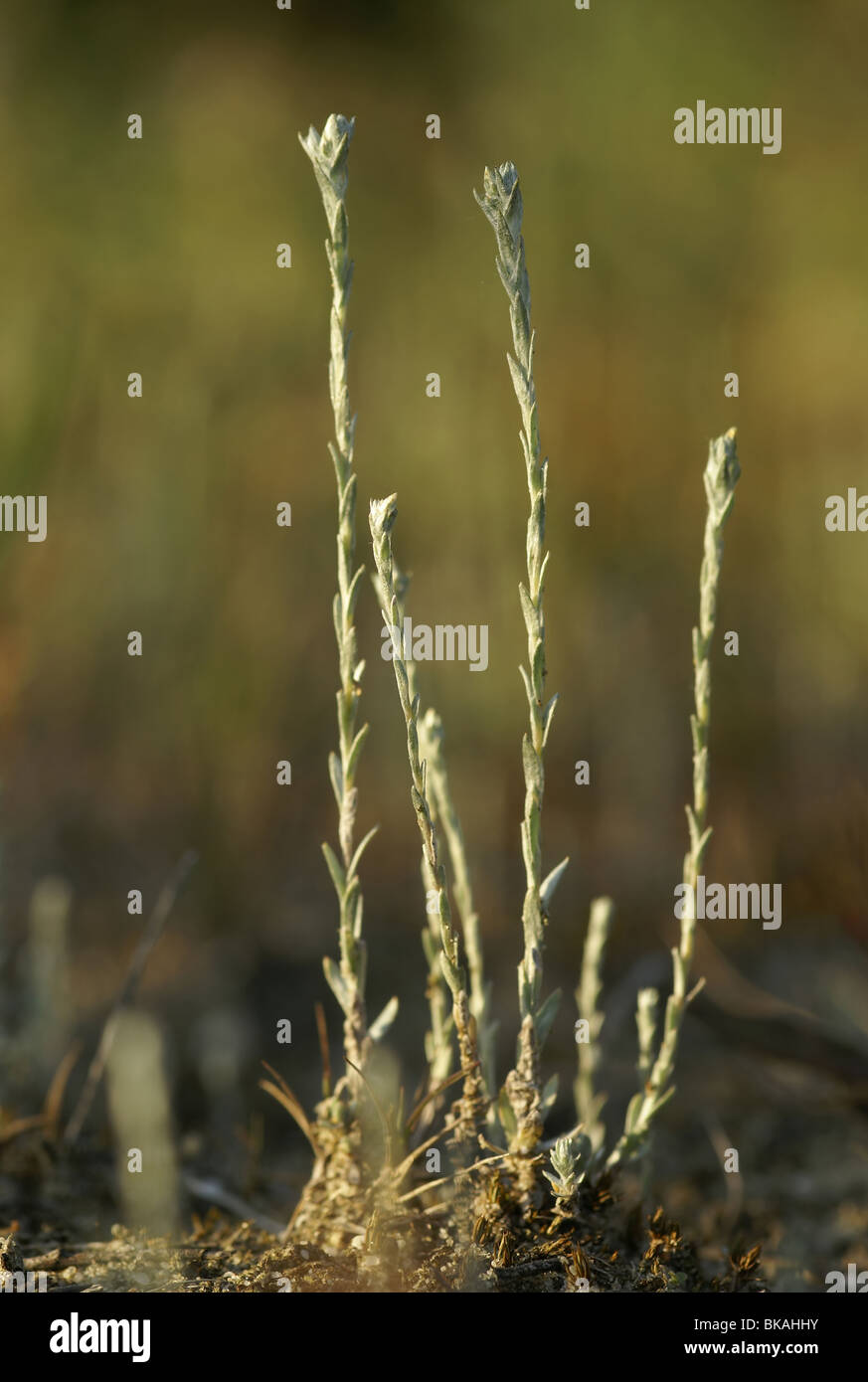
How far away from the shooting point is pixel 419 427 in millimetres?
2443

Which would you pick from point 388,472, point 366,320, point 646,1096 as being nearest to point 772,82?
point 366,320

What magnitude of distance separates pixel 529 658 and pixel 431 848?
176mm

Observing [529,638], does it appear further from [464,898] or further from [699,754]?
[464,898]

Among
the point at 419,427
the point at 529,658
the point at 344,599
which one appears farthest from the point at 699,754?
the point at 419,427

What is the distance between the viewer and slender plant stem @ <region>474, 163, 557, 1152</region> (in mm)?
812

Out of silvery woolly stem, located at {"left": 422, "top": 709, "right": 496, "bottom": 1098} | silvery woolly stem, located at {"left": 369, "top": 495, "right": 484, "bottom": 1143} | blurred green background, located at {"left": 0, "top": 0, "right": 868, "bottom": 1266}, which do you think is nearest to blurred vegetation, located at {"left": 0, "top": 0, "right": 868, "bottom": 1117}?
blurred green background, located at {"left": 0, "top": 0, "right": 868, "bottom": 1266}

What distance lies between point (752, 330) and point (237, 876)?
1.71m

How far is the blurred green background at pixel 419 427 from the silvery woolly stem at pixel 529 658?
1193 mm

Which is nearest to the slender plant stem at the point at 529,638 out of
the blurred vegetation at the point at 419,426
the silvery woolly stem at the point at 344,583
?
the silvery woolly stem at the point at 344,583

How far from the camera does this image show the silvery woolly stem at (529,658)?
812 mm

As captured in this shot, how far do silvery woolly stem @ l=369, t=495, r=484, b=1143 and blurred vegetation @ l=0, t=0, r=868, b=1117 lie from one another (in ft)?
3.86

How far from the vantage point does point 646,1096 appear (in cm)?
100

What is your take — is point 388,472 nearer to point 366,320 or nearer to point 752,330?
point 366,320

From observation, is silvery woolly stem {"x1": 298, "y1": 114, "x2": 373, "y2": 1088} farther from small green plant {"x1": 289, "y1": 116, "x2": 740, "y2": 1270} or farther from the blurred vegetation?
the blurred vegetation
